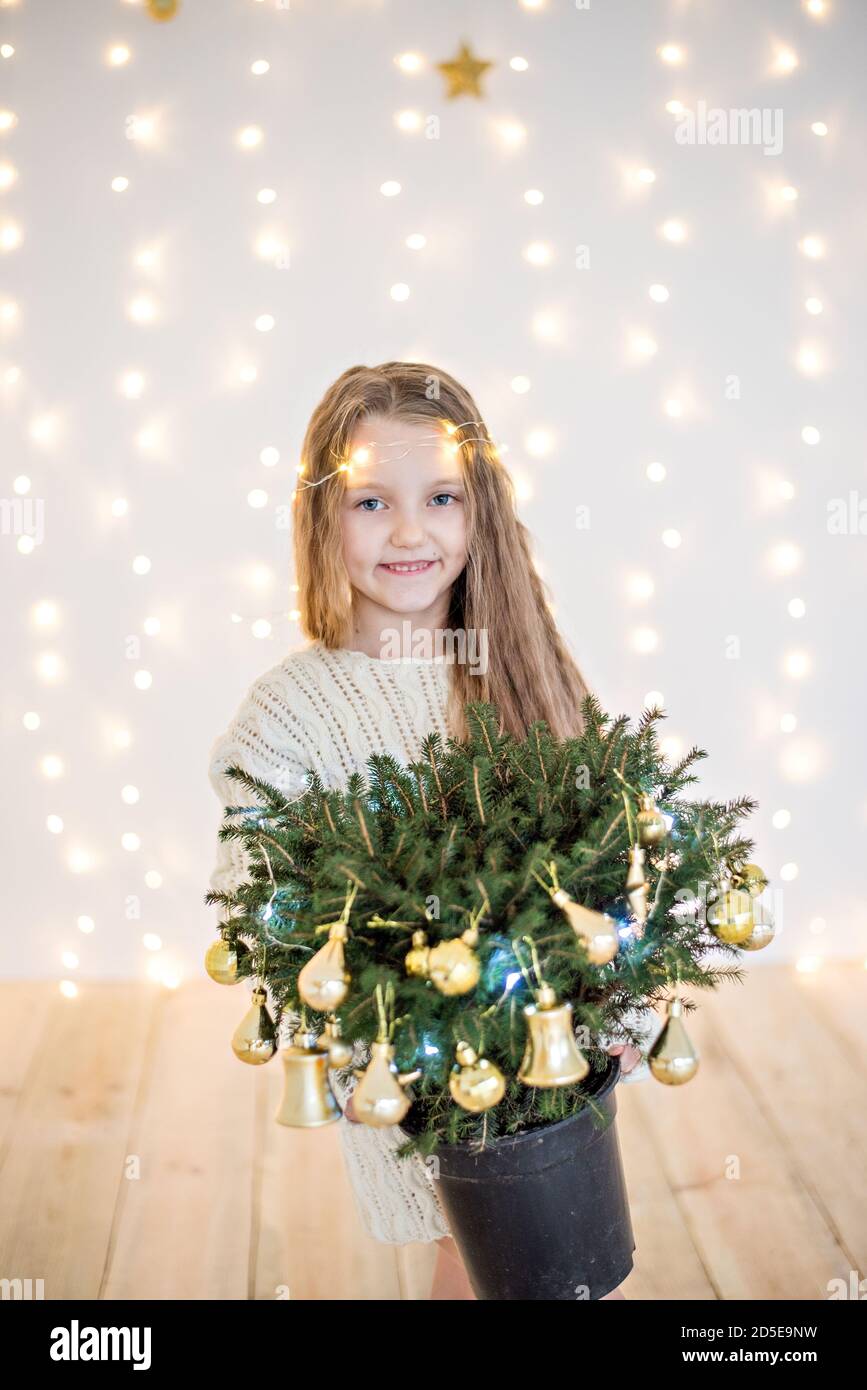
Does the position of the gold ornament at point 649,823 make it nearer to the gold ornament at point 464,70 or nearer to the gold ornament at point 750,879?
the gold ornament at point 750,879

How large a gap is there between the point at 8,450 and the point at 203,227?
592 millimetres

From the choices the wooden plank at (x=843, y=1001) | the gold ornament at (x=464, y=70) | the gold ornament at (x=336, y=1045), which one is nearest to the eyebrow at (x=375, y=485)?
the gold ornament at (x=336, y=1045)

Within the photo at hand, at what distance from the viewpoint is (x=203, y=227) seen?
7.58ft

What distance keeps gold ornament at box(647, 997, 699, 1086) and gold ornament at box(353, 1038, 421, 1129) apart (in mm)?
244

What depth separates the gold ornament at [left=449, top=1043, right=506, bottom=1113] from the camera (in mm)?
850

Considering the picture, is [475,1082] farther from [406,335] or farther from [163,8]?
[163,8]

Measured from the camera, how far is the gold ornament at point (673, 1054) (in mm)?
971

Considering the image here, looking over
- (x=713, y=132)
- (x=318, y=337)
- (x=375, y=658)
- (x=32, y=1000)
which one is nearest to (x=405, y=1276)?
(x=375, y=658)

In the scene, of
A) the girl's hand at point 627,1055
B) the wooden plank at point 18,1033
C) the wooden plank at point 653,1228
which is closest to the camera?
the girl's hand at point 627,1055

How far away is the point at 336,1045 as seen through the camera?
0.93 m

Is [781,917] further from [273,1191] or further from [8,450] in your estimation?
[8,450]

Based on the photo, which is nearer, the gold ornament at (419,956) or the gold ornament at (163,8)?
the gold ornament at (419,956)

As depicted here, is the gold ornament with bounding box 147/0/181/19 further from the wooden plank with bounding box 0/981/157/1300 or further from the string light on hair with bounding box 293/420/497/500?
the wooden plank with bounding box 0/981/157/1300

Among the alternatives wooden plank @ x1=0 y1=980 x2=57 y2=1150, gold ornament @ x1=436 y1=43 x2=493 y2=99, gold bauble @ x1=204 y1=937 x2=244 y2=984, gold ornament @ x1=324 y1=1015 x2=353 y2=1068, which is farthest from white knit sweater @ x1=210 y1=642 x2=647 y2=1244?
gold ornament @ x1=436 y1=43 x2=493 y2=99
